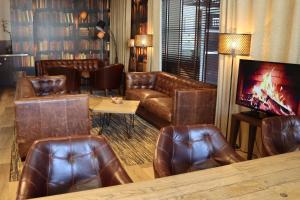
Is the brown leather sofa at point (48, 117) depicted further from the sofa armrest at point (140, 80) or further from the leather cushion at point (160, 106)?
the sofa armrest at point (140, 80)

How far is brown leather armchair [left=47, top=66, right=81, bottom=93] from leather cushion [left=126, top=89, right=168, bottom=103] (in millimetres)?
1931

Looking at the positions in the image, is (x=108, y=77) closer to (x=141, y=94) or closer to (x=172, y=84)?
(x=141, y=94)

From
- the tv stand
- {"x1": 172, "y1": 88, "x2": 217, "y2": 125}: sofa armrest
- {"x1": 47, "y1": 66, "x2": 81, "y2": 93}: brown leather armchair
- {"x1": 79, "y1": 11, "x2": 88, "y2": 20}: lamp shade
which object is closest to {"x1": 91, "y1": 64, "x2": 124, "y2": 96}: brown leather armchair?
{"x1": 47, "y1": 66, "x2": 81, "y2": 93}: brown leather armchair

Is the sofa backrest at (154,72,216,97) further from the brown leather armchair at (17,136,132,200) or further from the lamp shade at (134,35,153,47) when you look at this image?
the brown leather armchair at (17,136,132,200)

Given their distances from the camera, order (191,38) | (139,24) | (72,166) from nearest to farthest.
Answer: (72,166) → (191,38) → (139,24)

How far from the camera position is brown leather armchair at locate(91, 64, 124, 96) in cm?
712

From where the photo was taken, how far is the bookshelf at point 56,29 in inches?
333

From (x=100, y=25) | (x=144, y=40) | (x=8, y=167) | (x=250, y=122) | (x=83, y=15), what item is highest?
(x=83, y=15)

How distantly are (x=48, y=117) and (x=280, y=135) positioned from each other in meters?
2.37

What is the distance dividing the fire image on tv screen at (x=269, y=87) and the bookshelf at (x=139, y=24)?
3968mm

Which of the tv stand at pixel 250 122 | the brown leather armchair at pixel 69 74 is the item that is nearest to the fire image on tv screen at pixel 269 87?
the tv stand at pixel 250 122

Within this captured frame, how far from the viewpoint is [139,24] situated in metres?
7.52

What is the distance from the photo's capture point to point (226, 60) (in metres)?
4.09

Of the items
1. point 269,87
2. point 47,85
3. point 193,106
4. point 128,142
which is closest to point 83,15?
point 47,85
